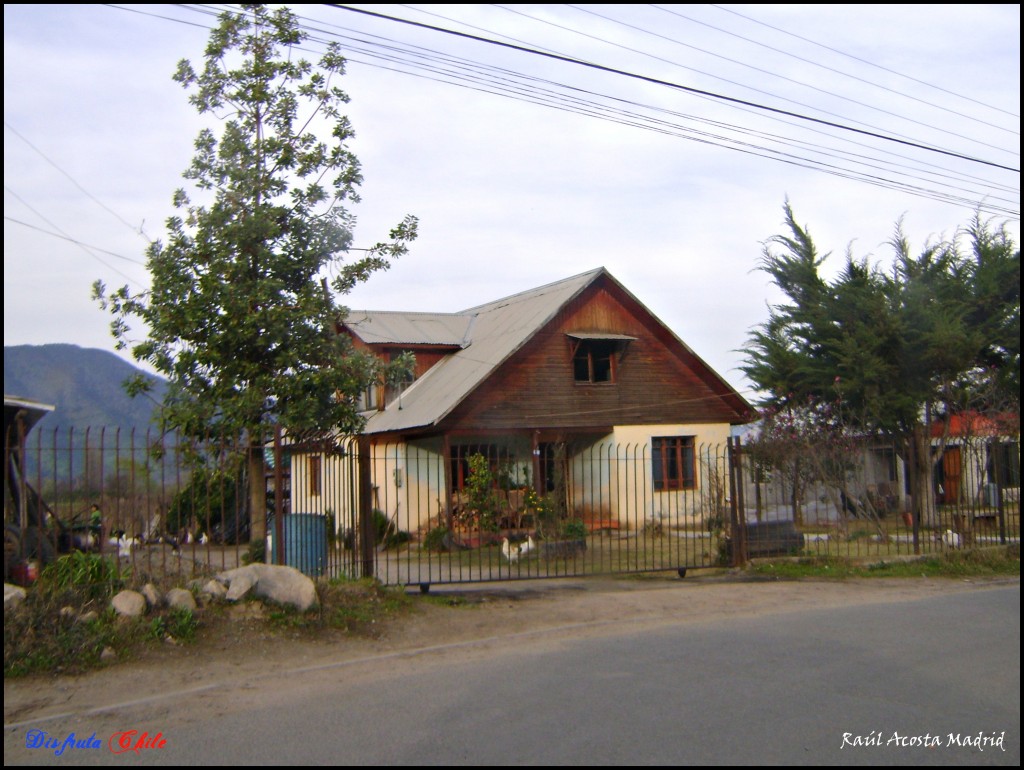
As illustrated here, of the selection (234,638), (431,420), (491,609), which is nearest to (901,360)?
(431,420)

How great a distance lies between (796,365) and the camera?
912 inches

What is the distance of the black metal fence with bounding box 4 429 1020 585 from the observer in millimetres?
9664

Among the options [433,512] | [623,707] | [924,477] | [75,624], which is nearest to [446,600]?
[75,624]

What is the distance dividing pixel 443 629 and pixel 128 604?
3.07 m

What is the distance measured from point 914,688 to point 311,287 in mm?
8007

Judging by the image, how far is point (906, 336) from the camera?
21.1 metres

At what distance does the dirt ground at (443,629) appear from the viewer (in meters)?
7.08

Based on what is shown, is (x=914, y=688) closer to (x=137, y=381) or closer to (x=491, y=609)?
(x=491, y=609)

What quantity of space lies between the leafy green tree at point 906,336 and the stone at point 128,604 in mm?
16729

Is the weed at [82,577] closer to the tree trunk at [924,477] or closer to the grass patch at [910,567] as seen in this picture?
the grass patch at [910,567]

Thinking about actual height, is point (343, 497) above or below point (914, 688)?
above

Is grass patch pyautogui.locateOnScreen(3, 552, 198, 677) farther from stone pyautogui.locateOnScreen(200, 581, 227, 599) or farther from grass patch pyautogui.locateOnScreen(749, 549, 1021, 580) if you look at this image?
grass patch pyautogui.locateOnScreen(749, 549, 1021, 580)

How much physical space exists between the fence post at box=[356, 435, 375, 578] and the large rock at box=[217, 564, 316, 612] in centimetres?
167

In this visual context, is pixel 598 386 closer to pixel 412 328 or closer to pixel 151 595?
pixel 412 328
